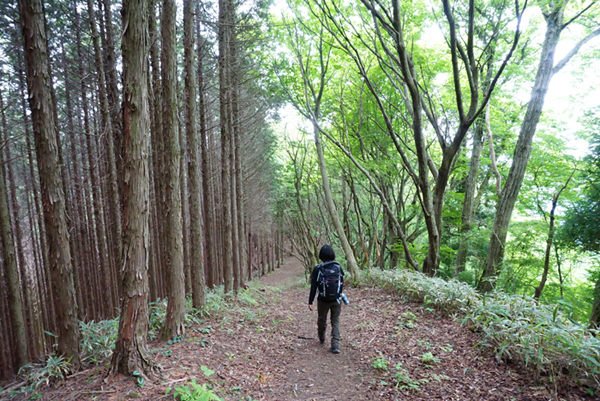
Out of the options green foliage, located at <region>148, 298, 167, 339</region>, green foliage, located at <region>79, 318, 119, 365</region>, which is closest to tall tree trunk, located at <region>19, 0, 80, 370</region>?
green foliage, located at <region>79, 318, 119, 365</region>

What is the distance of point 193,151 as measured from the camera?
6242 mm

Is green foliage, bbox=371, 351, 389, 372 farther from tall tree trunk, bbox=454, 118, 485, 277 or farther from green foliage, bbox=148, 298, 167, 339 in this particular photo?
tall tree trunk, bbox=454, 118, 485, 277

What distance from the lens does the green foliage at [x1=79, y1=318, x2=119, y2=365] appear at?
471cm

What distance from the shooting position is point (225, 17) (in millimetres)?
8492

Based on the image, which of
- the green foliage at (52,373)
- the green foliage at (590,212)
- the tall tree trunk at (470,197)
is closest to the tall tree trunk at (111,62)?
the green foliage at (52,373)

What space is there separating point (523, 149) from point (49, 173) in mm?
9478

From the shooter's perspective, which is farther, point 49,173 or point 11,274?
point 11,274

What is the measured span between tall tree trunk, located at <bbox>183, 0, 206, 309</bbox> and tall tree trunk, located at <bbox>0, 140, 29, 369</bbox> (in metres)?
4.68

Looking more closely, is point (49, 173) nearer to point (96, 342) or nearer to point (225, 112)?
point (96, 342)

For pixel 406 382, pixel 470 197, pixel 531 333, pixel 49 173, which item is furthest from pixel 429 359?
pixel 470 197

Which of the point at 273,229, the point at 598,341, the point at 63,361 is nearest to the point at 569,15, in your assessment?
the point at 598,341

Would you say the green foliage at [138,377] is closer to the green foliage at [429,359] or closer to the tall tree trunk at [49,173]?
the tall tree trunk at [49,173]

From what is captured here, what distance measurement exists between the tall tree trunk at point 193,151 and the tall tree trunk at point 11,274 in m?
4.68

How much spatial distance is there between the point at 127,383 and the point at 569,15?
11742 mm
